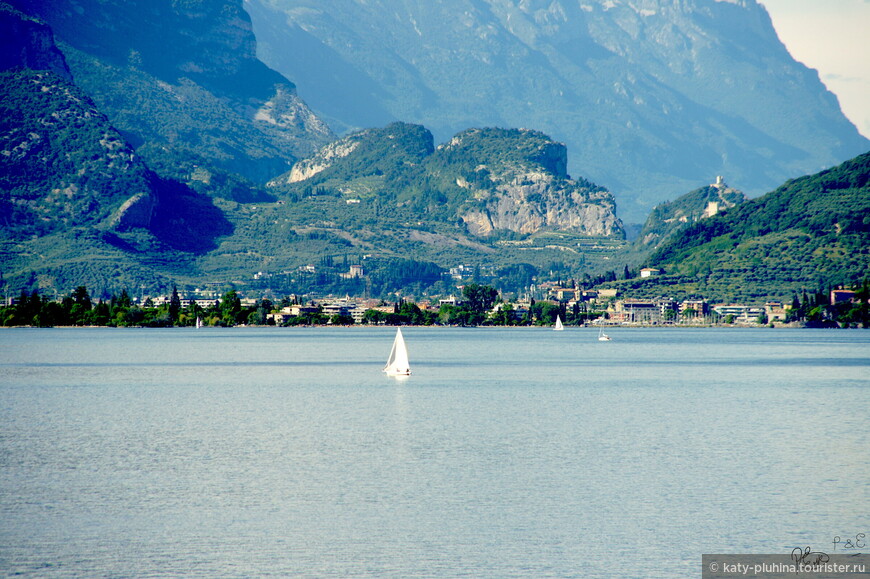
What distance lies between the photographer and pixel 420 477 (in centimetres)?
5509

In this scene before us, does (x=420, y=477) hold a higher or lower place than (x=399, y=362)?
lower

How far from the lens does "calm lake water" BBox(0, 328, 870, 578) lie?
4097 cm

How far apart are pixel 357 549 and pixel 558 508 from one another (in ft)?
Answer: 31.7

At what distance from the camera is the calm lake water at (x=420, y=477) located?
40969mm

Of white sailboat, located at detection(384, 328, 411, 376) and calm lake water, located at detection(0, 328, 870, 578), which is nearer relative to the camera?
calm lake water, located at detection(0, 328, 870, 578)
